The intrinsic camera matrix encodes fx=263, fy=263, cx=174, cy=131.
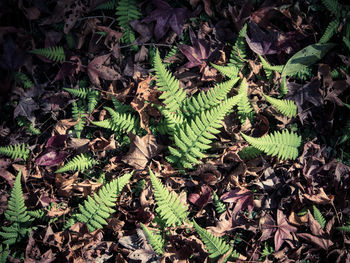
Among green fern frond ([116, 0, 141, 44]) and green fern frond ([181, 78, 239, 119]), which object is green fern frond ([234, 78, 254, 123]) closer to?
green fern frond ([181, 78, 239, 119])

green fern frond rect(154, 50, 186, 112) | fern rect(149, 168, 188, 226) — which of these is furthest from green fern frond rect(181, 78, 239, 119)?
fern rect(149, 168, 188, 226)

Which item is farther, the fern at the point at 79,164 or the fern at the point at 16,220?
the fern at the point at 79,164

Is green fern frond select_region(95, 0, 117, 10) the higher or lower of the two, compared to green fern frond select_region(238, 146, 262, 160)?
higher

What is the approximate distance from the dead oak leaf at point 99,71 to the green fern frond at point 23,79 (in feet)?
2.05

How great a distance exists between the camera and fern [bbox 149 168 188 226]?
2117mm

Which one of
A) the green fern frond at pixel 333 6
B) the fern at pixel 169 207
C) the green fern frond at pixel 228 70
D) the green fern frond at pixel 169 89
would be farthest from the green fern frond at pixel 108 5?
the green fern frond at pixel 333 6

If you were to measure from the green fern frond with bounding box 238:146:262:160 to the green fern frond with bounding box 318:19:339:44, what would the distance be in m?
1.28

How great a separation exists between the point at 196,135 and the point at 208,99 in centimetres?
35

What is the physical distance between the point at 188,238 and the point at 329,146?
163 centimetres

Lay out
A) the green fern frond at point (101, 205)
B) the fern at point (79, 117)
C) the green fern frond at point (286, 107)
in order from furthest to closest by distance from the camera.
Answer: the fern at point (79, 117)
the green fern frond at point (286, 107)
the green fern frond at point (101, 205)

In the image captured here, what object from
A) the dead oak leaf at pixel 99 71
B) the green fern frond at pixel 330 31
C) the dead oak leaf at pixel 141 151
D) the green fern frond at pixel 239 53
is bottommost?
the dead oak leaf at pixel 141 151

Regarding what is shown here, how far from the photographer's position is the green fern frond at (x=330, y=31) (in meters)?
2.54

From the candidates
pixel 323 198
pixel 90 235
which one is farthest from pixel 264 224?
pixel 90 235

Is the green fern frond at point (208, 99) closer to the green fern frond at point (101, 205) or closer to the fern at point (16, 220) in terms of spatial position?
the green fern frond at point (101, 205)
